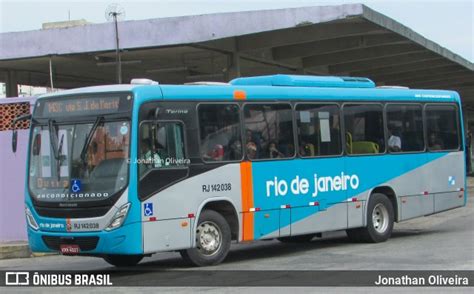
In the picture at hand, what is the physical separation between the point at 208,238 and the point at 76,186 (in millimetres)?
2335

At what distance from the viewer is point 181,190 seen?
11.2m

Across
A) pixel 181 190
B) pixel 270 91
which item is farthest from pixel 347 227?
pixel 181 190

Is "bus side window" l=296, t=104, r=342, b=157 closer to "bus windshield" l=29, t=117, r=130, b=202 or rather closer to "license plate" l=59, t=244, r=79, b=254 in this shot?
"bus windshield" l=29, t=117, r=130, b=202

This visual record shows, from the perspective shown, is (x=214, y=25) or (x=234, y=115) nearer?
(x=234, y=115)

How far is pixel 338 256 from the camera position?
12.7 meters

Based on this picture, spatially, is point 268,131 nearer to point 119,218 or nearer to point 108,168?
point 108,168

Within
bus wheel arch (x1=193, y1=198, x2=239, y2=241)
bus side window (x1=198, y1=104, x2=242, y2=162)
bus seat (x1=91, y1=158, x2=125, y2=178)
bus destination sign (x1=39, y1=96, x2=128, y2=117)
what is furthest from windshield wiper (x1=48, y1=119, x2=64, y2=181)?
bus wheel arch (x1=193, y1=198, x2=239, y2=241)

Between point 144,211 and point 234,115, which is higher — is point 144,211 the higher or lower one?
the lower one

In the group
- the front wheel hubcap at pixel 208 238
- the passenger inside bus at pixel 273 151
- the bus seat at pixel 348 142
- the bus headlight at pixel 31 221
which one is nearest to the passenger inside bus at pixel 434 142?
the bus seat at pixel 348 142

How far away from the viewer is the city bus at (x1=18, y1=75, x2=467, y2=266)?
1071 cm

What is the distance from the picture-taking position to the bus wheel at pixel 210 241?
453 inches

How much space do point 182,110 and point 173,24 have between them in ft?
28.2

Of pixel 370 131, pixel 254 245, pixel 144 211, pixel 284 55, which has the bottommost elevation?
pixel 254 245

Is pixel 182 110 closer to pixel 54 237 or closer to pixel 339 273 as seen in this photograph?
pixel 54 237
